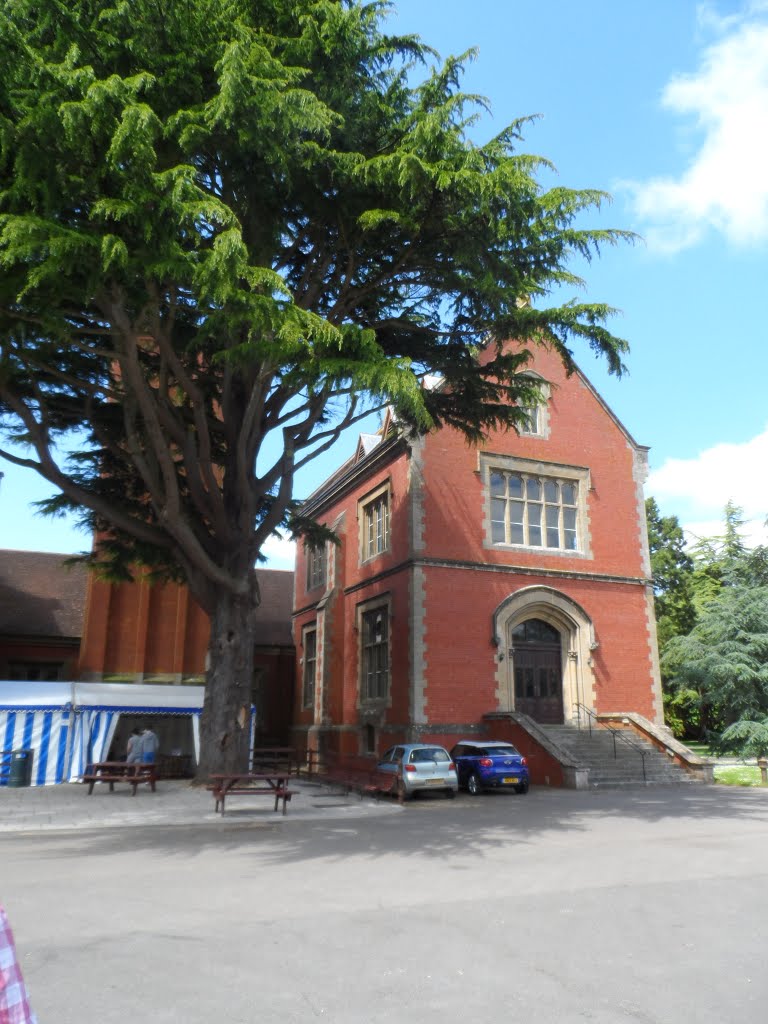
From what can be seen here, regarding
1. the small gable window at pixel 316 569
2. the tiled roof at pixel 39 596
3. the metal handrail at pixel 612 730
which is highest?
the small gable window at pixel 316 569

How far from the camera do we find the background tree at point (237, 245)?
11.0m

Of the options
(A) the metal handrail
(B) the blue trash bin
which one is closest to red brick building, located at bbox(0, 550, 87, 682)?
(B) the blue trash bin

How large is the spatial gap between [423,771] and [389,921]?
12051 mm

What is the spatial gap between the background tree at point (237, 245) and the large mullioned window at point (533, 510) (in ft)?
28.1

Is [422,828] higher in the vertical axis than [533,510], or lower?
lower

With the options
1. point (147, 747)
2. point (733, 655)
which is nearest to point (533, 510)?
A: point (733, 655)

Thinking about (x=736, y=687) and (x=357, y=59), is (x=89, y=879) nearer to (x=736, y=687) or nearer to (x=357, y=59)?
(x=357, y=59)

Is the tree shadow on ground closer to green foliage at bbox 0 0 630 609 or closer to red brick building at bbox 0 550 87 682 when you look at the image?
green foliage at bbox 0 0 630 609

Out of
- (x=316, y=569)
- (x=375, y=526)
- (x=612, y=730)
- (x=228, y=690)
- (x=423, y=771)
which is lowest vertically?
(x=423, y=771)

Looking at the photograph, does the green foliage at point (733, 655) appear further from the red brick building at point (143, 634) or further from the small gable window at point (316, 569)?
the red brick building at point (143, 634)

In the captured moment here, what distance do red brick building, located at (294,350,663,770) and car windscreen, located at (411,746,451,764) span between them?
3718 millimetres

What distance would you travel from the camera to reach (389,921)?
6.80 meters

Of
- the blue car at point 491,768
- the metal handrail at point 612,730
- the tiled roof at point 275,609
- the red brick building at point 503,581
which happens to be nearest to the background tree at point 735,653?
the red brick building at point 503,581

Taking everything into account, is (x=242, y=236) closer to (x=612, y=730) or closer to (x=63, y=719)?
(x=63, y=719)
